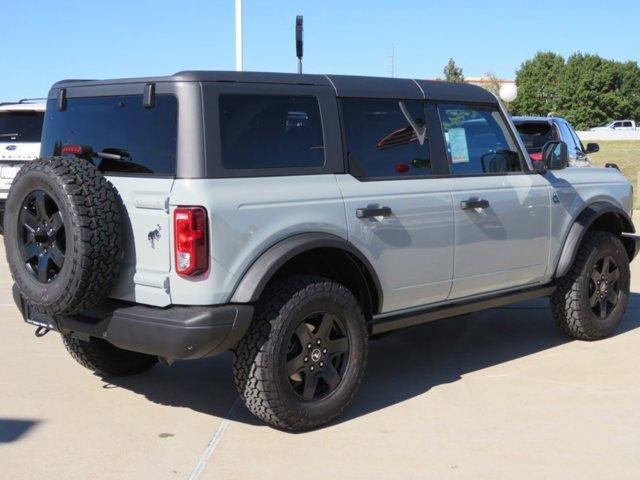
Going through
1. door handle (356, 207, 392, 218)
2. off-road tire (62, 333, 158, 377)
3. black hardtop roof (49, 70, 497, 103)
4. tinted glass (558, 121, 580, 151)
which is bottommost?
off-road tire (62, 333, 158, 377)

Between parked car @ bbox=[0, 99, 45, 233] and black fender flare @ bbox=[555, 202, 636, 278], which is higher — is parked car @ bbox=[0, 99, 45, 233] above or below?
above

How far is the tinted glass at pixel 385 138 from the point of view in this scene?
4723mm

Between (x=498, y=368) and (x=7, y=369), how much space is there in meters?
3.35

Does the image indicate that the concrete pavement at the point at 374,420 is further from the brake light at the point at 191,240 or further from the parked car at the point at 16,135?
the parked car at the point at 16,135

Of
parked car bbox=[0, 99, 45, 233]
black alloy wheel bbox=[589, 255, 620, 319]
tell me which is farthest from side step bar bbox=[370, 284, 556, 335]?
parked car bbox=[0, 99, 45, 233]

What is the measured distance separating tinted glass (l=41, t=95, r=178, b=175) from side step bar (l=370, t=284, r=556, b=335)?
1.60m

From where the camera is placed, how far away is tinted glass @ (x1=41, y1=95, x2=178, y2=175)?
13.6ft

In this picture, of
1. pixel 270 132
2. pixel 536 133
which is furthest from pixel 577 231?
pixel 536 133

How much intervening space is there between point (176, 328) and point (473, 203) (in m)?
2.16

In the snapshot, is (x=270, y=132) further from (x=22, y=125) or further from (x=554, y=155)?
(x=22, y=125)

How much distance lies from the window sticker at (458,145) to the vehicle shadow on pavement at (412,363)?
145 cm

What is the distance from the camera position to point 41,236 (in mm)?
4234

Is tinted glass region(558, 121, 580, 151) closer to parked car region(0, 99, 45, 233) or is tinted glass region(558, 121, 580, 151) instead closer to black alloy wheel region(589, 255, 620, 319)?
black alloy wheel region(589, 255, 620, 319)

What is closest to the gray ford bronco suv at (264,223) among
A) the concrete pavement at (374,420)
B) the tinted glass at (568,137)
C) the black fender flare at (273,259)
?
the black fender flare at (273,259)
